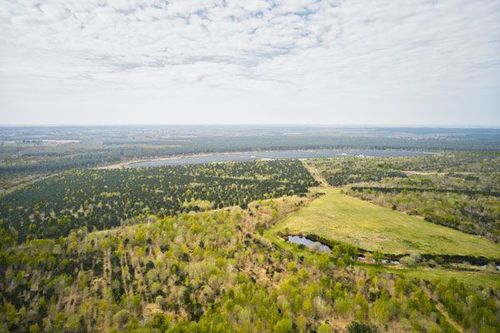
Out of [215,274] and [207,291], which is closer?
[207,291]

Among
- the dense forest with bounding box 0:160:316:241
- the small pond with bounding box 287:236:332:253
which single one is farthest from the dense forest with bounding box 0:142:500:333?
the small pond with bounding box 287:236:332:253

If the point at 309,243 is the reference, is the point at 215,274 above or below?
above

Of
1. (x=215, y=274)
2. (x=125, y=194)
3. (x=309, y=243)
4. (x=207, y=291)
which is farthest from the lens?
(x=125, y=194)

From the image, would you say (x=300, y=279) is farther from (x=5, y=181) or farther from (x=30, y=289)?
(x=5, y=181)

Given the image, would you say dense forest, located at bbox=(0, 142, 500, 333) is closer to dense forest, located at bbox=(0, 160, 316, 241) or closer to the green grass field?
dense forest, located at bbox=(0, 160, 316, 241)

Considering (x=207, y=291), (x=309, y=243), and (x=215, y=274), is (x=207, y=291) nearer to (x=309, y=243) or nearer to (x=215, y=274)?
(x=215, y=274)

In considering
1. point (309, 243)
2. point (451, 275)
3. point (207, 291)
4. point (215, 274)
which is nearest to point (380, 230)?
point (309, 243)

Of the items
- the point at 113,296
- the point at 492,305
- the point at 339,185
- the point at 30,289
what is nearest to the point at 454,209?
the point at 339,185
